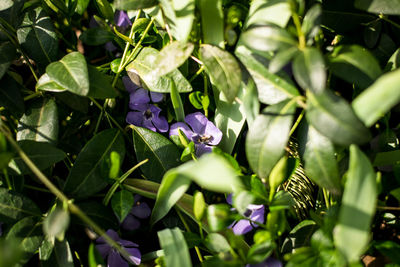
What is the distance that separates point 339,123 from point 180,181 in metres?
0.25

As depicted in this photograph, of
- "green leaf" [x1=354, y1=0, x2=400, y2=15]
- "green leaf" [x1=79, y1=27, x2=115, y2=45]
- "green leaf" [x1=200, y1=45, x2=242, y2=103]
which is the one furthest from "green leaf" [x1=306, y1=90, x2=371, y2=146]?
"green leaf" [x1=79, y1=27, x2=115, y2=45]

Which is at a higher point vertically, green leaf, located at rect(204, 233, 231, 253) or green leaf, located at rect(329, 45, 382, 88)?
green leaf, located at rect(329, 45, 382, 88)

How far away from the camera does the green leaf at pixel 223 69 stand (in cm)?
61

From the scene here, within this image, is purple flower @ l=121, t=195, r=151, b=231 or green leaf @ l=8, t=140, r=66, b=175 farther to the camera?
purple flower @ l=121, t=195, r=151, b=231

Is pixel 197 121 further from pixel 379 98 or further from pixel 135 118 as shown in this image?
pixel 379 98

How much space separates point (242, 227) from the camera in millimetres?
716

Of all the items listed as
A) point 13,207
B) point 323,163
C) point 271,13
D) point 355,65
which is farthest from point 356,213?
point 13,207

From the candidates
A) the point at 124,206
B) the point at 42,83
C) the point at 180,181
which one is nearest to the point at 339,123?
the point at 180,181

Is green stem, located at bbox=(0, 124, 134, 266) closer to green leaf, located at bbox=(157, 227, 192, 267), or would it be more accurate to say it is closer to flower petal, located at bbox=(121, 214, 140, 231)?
green leaf, located at bbox=(157, 227, 192, 267)

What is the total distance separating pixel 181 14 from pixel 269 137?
0.24 meters

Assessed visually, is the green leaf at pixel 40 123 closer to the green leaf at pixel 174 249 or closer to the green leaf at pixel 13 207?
the green leaf at pixel 13 207

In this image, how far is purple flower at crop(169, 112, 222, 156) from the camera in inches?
30.2

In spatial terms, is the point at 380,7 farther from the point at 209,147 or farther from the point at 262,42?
the point at 209,147

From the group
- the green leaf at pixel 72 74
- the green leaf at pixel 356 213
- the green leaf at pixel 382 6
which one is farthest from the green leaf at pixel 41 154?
the green leaf at pixel 382 6
